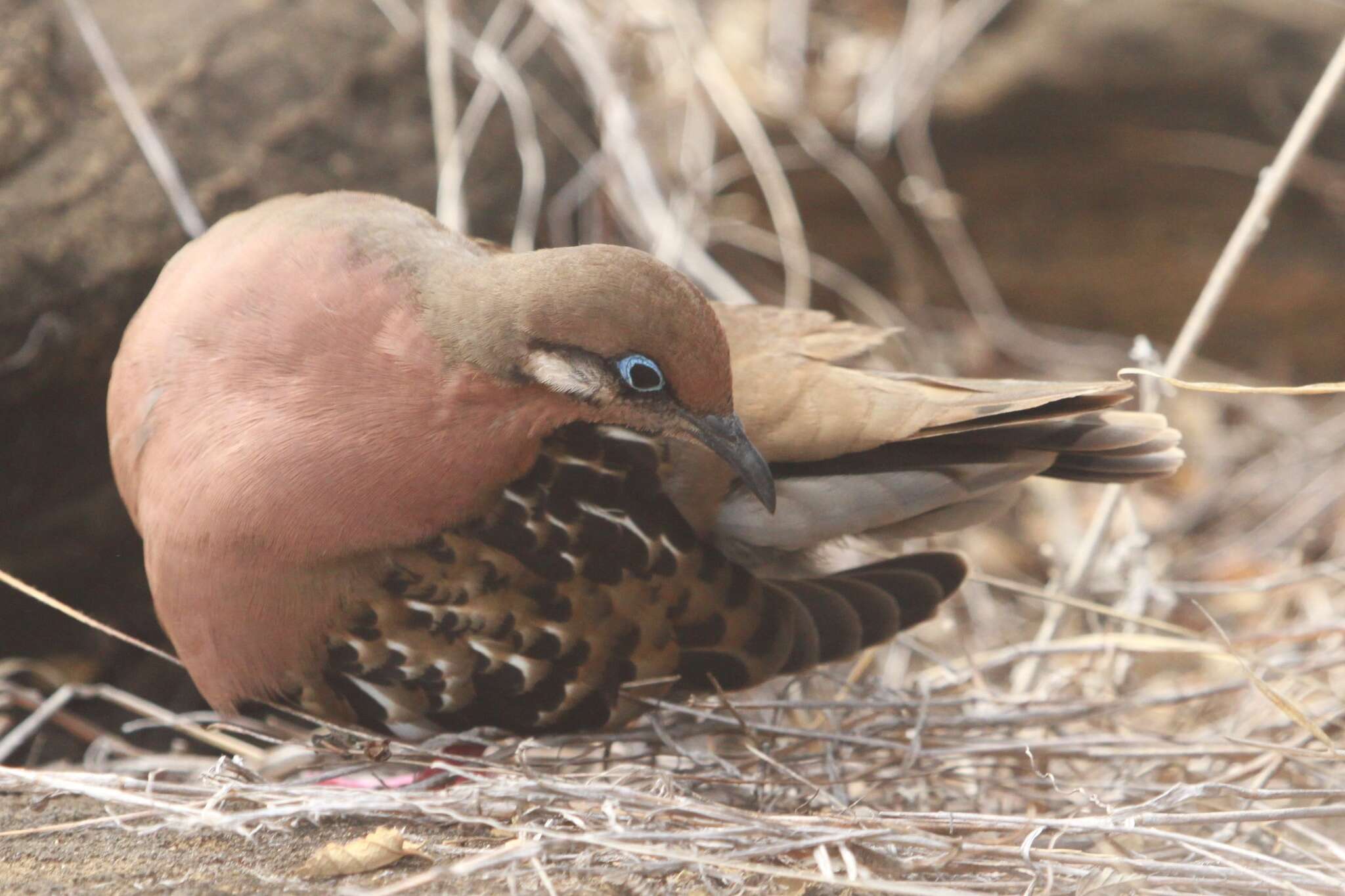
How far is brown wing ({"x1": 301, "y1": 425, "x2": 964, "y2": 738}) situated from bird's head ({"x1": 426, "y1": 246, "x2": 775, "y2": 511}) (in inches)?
11.2

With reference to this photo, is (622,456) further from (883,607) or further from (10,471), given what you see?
(10,471)

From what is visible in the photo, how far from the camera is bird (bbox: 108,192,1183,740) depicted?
7.16 feet

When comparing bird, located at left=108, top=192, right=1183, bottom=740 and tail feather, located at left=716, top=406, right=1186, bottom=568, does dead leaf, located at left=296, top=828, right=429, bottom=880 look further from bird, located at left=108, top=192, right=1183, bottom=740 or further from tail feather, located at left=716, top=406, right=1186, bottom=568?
tail feather, located at left=716, top=406, right=1186, bottom=568

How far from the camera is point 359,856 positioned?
196 centimetres

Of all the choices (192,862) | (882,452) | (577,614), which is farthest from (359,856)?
(882,452)

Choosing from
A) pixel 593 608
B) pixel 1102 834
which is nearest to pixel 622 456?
pixel 593 608

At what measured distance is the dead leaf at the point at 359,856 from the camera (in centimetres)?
194

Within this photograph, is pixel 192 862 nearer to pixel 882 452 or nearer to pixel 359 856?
pixel 359 856

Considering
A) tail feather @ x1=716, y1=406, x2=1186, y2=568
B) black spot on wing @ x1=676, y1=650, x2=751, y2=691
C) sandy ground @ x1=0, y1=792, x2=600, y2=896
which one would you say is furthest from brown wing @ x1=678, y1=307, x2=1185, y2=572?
sandy ground @ x1=0, y1=792, x2=600, y2=896

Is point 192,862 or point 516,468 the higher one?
point 516,468

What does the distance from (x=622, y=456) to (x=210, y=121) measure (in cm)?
155

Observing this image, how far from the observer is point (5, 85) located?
304 cm

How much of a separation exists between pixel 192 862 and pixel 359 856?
25 cm

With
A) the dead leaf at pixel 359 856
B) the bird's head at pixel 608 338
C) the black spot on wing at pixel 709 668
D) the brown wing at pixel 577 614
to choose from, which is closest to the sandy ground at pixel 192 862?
the dead leaf at pixel 359 856
